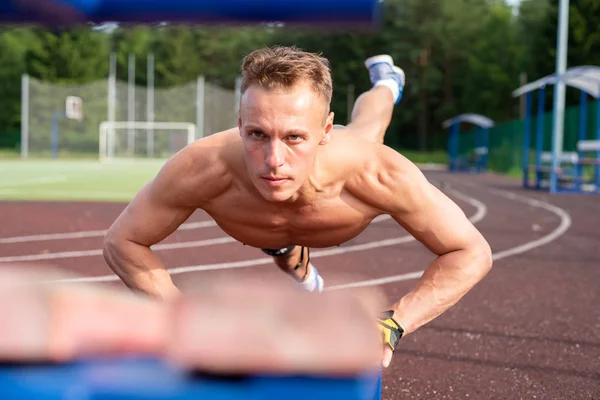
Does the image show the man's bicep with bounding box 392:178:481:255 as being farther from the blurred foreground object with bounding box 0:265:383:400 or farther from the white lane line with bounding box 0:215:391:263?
the white lane line with bounding box 0:215:391:263

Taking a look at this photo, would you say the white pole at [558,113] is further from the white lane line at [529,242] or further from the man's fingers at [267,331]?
the man's fingers at [267,331]

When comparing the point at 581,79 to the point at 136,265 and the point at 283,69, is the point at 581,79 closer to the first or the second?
the point at 136,265

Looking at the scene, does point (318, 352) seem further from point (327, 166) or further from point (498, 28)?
point (498, 28)

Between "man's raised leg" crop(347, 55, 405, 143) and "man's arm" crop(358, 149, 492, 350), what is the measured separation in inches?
55.9

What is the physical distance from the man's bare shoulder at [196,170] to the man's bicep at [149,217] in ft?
0.05

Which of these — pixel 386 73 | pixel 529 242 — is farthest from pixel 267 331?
pixel 529 242

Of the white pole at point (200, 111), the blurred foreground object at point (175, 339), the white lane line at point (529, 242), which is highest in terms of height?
the white pole at point (200, 111)

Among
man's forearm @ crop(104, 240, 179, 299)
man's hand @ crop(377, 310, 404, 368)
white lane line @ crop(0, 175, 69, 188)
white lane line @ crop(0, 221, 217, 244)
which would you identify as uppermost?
man's forearm @ crop(104, 240, 179, 299)

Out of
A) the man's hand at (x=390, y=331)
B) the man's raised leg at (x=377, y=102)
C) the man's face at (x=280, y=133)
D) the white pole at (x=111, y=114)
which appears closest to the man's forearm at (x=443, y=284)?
the man's hand at (x=390, y=331)

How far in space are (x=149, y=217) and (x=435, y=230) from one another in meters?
0.95

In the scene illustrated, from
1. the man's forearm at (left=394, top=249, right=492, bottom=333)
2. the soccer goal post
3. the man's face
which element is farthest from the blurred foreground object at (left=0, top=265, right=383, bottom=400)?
the soccer goal post

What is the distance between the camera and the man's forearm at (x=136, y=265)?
226cm

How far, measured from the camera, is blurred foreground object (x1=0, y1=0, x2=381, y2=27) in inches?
29.8

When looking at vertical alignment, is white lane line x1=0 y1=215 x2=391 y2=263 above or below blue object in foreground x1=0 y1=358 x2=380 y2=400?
below
